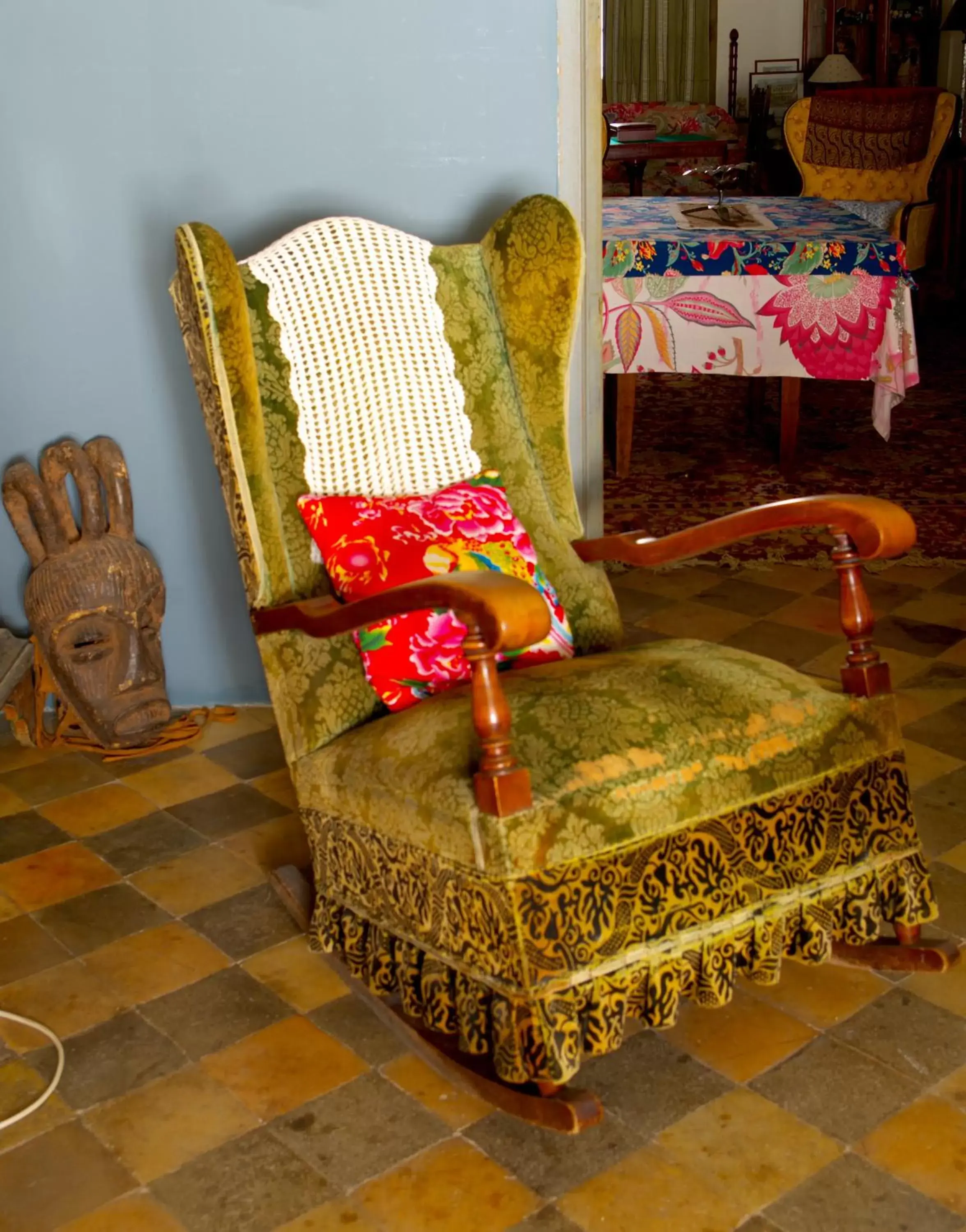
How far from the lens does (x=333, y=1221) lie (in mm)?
1607

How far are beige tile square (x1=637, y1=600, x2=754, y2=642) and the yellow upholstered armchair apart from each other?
3095 millimetres

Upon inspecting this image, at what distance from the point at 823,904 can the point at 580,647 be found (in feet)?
1.86

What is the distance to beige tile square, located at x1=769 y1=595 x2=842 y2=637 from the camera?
3.37 meters

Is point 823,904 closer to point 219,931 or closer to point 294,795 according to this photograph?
point 219,931

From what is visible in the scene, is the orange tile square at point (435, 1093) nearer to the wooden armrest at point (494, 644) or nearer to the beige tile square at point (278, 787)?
the wooden armrest at point (494, 644)

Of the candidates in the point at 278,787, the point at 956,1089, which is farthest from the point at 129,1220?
the point at 278,787

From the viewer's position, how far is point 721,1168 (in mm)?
1662

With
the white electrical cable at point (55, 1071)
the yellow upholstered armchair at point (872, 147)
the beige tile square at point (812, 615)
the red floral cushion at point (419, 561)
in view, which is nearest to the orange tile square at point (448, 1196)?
the white electrical cable at point (55, 1071)

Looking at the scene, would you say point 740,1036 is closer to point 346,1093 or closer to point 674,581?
point 346,1093

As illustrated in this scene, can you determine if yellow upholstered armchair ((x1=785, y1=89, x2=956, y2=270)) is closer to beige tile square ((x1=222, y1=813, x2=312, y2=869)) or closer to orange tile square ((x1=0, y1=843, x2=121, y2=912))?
beige tile square ((x1=222, y1=813, x2=312, y2=869))

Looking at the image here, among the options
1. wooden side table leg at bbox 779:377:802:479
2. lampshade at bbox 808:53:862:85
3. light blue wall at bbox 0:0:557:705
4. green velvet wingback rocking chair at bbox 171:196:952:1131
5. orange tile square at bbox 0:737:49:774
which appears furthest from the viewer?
lampshade at bbox 808:53:862:85

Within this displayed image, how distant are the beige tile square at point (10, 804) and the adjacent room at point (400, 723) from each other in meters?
0.02

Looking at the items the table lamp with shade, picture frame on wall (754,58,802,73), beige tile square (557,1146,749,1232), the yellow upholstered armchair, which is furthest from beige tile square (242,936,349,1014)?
picture frame on wall (754,58,802,73)

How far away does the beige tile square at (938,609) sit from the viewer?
340 cm
